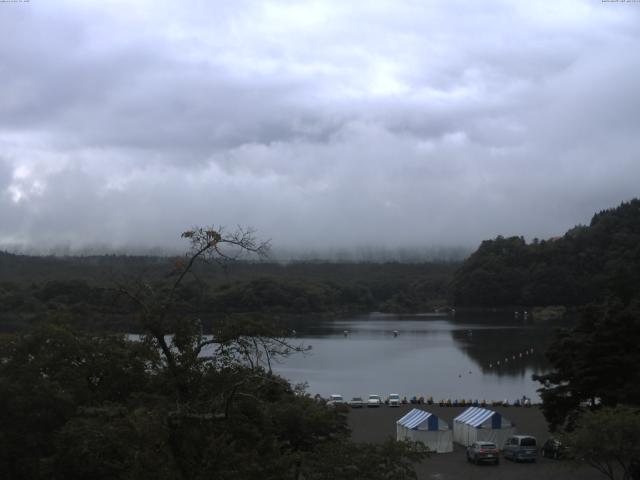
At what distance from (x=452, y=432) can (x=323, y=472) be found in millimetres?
17874

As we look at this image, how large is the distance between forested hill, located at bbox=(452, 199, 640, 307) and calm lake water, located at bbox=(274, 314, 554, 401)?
14.0m

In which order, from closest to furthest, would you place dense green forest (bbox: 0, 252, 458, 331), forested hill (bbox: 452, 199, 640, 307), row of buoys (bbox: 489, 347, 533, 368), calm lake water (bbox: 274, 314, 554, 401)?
1. calm lake water (bbox: 274, 314, 554, 401)
2. row of buoys (bbox: 489, 347, 533, 368)
3. dense green forest (bbox: 0, 252, 458, 331)
4. forested hill (bbox: 452, 199, 640, 307)

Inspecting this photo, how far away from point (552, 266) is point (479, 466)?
93246 mm

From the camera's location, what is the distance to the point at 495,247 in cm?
12369

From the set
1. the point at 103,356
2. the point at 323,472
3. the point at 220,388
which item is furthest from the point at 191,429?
the point at 103,356

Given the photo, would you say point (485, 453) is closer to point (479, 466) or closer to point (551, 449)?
point (479, 466)

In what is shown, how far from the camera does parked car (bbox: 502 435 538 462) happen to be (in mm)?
22562

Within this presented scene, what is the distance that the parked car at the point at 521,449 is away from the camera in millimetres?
22562

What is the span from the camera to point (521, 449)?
22.6 metres

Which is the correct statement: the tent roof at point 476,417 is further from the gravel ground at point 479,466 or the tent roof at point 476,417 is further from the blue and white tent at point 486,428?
the gravel ground at point 479,466

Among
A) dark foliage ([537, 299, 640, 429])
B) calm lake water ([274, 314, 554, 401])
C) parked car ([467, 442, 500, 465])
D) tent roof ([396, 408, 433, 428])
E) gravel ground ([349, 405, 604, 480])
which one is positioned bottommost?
calm lake water ([274, 314, 554, 401])

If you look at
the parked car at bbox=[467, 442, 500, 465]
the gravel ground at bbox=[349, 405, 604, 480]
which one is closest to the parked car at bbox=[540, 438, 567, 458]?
the gravel ground at bbox=[349, 405, 604, 480]

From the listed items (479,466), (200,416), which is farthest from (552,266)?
(200,416)

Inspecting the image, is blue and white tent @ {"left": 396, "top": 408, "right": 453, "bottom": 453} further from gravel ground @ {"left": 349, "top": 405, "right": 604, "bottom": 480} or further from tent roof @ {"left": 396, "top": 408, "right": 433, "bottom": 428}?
gravel ground @ {"left": 349, "top": 405, "right": 604, "bottom": 480}
